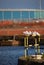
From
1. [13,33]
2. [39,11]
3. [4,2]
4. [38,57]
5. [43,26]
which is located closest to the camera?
[38,57]

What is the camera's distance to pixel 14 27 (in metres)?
15.3

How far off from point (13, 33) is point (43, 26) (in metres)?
1.61

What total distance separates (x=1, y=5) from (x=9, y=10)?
1189 mm

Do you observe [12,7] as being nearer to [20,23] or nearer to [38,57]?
[20,23]

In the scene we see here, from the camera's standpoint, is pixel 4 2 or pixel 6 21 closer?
pixel 6 21

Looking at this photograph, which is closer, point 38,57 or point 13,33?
point 38,57

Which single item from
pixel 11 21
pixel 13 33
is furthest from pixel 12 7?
pixel 13 33

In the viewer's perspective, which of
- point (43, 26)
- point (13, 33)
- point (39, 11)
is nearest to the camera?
point (13, 33)

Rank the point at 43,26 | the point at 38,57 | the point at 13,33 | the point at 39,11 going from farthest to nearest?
the point at 39,11
the point at 43,26
the point at 13,33
the point at 38,57

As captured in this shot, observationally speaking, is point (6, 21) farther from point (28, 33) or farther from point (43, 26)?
point (28, 33)

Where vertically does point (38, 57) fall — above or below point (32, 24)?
below

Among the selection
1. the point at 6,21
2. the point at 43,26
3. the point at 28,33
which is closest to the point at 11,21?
the point at 6,21

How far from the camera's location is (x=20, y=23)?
15.9 m

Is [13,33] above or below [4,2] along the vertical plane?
below
